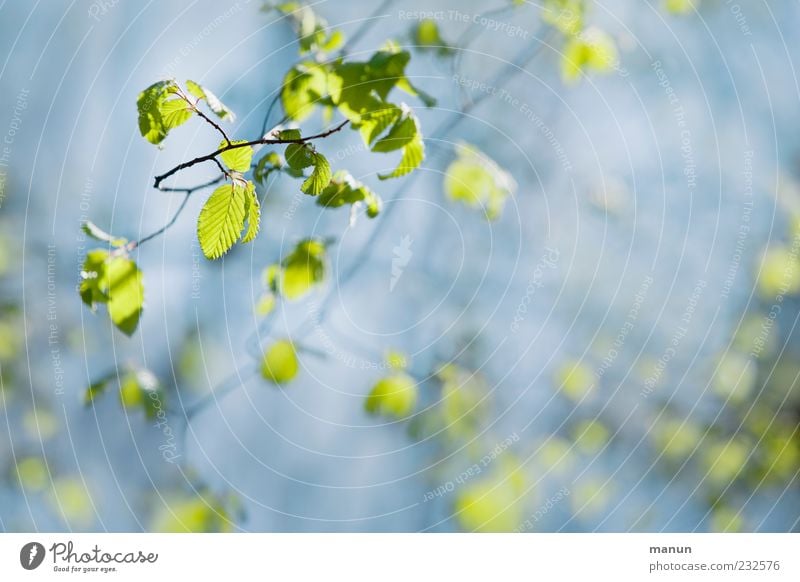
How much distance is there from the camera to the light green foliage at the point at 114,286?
0.51m

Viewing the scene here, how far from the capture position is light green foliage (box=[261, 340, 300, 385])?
594 millimetres

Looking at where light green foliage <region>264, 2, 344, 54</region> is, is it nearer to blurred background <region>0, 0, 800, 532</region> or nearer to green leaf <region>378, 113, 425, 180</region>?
blurred background <region>0, 0, 800, 532</region>

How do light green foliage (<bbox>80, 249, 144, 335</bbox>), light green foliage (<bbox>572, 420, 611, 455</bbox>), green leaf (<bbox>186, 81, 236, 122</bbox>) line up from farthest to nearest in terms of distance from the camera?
1. light green foliage (<bbox>572, 420, 611, 455</bbox>)
2. light green foliage (<bbox>80, 249, 144, 335</bbox>)
3. green leaf (<bbox>186, 81, 236, 122</bbox>)

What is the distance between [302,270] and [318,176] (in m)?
0.16

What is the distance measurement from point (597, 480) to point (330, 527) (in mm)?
257

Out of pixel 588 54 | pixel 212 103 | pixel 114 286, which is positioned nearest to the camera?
Answer: pixel 212 103

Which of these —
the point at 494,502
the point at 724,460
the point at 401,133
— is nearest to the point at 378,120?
the point at 401,133

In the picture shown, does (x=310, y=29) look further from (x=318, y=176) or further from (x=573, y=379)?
(x=573, y=379)

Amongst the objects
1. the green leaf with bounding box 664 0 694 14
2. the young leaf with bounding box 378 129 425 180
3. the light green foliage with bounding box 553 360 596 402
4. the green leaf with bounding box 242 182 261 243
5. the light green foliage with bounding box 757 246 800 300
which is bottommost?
the light green foliage with bounding box 553 360 596 402

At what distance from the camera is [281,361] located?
597mm

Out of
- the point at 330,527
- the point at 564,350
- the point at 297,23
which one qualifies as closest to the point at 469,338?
the point at 564,350

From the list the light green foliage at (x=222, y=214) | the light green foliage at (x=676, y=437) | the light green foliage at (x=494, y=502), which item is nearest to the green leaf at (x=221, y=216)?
the light green foliage at (x=222, y=214)

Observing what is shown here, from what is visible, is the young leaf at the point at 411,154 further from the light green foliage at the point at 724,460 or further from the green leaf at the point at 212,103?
the light green foliage at the point at 724,460

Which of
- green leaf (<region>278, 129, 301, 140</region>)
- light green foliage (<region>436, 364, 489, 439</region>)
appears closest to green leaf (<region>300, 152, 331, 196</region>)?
green leaf (<region>278, 129, 301, 140</region>)
